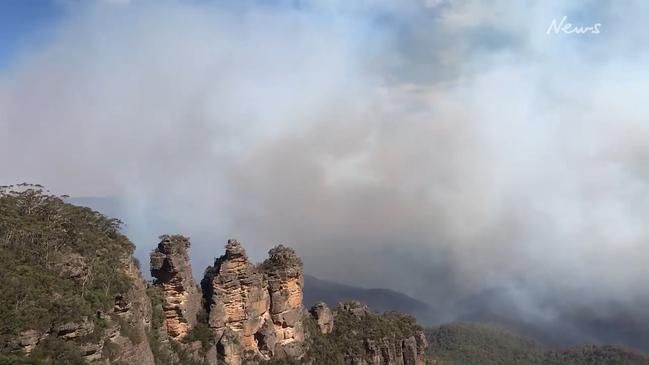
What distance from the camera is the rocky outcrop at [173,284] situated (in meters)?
56.9

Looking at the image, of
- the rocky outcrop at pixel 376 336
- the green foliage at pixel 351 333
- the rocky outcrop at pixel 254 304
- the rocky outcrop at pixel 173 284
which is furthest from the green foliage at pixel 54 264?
the rocky outcrop at pixel 376 336

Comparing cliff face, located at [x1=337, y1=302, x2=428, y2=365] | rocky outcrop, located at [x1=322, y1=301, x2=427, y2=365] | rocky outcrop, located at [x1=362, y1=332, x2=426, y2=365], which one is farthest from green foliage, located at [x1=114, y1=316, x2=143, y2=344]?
rocky outcrop, located at [x1=362, y1=332, x2=426, y2=365]

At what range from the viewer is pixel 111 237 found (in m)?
49.3

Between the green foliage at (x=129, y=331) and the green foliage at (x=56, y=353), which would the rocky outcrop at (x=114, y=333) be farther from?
the green foliage at (x=56, y=353)

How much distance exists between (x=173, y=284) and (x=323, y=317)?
35153 mm

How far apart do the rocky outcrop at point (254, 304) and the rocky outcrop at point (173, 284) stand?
13.1 ft

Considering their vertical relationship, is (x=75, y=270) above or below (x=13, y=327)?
above

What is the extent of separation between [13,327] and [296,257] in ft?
149

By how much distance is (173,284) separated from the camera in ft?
188

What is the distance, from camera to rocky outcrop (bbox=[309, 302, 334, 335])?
85438 millimetres

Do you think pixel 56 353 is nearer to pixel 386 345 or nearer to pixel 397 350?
pixel 386 345

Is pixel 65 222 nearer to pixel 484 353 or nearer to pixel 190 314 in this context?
pixel 190 314

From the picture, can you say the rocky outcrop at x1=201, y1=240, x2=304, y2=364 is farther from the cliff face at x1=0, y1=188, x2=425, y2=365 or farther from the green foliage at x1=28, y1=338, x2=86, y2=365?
the green foliage at x1=28, y1=338, x2=86, y2=365

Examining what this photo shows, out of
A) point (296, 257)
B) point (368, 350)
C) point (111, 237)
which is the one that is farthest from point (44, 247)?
point (368, 350)
